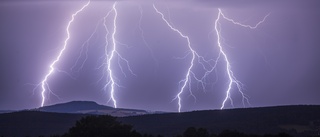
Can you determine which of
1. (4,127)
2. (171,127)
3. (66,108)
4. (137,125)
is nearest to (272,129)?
(171,127)

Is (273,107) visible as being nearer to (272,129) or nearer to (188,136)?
(272,129)

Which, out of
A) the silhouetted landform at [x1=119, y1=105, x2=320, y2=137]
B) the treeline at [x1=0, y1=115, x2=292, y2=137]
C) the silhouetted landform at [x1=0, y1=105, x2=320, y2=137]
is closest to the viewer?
the treeline at [x1=0, y1=115, x2=292, y2=137]

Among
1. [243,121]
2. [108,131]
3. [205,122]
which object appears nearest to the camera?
[108,131]

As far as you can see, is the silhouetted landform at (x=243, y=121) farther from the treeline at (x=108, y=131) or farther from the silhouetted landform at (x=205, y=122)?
the treeline at (x=108, y=131)

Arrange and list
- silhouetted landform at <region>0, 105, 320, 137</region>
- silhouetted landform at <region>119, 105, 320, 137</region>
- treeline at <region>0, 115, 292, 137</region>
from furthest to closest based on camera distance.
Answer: silhouetted landform at <region>0, 105, 320, 137</region>
silhouetted landform at <region>119, 105, 320, 137</region>
treeline at <region>0, 115, 292, 137</region>

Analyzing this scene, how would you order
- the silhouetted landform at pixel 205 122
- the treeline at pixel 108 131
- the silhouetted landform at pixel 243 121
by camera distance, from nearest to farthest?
the treeline at pixel 108 131
the silhouetted landform at pixel 243 121
the silhouetted landform at pixel 205 122

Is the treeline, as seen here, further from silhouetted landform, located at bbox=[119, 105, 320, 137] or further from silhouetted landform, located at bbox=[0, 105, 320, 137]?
silhouetted landform, located at bbox=[119, 105, 320, 137]

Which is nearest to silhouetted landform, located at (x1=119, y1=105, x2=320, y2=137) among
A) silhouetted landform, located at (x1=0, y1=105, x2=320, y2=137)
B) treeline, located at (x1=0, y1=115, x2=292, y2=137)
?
silhouetted landform, located at (x1=0, y1=105, x2=320, y2=137)

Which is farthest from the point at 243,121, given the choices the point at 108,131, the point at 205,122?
the point at 108,131

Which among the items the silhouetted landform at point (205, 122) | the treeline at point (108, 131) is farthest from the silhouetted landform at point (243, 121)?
the treeline at point (108, 131)

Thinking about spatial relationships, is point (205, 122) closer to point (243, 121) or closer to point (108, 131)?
point (243, 121)
